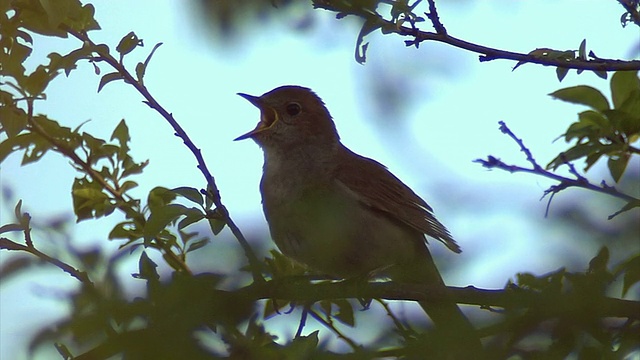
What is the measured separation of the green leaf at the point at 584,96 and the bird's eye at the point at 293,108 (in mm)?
3072

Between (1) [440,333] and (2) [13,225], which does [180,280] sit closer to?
(1) [440,333]

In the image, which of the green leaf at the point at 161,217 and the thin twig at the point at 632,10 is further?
the thin twig at the point at 632,10

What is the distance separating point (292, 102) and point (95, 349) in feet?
15.9

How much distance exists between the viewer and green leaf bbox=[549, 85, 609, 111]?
321cm

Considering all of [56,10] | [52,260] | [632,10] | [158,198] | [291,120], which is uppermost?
[291,120]

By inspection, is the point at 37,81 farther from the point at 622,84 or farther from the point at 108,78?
the point at 622,84

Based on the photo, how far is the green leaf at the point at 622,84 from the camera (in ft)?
10.4

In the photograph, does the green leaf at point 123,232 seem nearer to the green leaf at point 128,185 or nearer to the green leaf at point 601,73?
the green leaf at point 128,185

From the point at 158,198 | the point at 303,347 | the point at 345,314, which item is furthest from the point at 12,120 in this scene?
the point at 303,347

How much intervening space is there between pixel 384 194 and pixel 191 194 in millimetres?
2531

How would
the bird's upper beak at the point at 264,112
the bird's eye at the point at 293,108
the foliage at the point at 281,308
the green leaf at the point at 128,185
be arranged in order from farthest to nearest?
the bird's eye at the point at 293,108
the bird's upper beak at the point at 264,112
the green leaf at the point at 128,185
the foliage at the point at 281,308

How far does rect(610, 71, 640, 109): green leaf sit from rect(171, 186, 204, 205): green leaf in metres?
1.55

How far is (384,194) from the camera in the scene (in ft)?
17.5

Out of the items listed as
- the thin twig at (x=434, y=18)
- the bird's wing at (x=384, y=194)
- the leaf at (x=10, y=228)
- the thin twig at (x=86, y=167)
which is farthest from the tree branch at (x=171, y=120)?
the bird's wing at (x=384, y=194)
